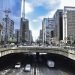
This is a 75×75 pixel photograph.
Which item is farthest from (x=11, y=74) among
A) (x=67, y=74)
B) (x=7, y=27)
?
(x=7, y=27)

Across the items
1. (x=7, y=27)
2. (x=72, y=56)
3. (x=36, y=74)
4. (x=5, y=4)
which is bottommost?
(x=36, y=74)

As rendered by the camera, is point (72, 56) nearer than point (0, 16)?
Yes

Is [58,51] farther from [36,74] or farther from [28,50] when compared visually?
[36,74]

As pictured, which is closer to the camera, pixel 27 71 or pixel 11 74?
pixel 11 74

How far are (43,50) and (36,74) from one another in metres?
27.4

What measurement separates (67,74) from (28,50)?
3167 cm

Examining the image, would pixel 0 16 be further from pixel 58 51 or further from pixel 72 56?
pixel 72 56

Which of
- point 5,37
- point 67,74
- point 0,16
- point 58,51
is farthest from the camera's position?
point 5,37

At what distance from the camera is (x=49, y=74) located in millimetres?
61844

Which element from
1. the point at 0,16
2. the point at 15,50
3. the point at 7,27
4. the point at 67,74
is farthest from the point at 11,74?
the point at 7,27

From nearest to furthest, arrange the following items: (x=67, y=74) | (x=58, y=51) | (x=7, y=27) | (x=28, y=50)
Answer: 1. (x=67, y=74)
2. (x=58, y=51)
3. (x=28, y=50)
4. (x=7, y=27)

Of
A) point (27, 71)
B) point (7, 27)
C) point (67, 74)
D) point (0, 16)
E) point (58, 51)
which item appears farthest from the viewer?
point (7, 27)

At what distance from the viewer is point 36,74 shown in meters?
62.4

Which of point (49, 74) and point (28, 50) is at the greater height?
point (28, 50)
